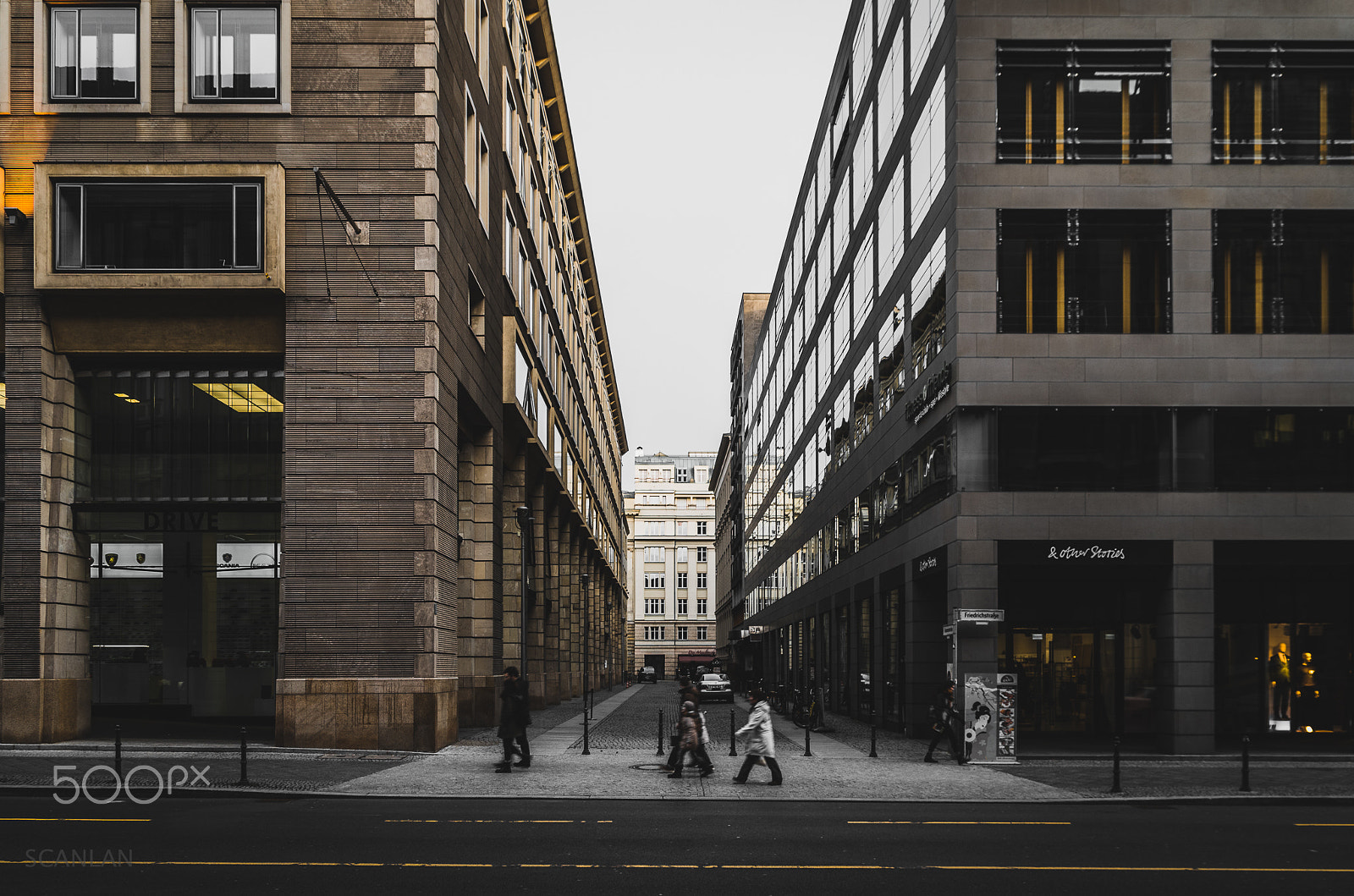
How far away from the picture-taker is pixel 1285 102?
27641mm

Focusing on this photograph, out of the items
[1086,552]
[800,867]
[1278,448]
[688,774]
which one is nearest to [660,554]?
[1086,552]

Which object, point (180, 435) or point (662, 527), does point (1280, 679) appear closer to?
point (180, 435)

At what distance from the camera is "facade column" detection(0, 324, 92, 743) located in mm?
25734

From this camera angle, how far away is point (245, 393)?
Result: 27828 mm

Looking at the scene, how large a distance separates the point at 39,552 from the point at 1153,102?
2653 cm

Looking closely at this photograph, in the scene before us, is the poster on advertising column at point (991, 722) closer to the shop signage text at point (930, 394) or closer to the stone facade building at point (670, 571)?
the shop signage text at point (930, 394)

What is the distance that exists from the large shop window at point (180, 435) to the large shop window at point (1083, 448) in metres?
16.6

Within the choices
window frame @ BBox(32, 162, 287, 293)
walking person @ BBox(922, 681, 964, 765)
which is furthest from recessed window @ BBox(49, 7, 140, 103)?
walking person @ BBox(922, 681, 964, 765)

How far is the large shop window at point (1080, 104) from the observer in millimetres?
27375

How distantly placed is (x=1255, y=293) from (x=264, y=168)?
2209 centimetres

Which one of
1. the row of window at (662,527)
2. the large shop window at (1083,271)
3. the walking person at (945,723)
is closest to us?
the walking person at (945,723)

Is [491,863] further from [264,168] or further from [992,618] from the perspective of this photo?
[264,168]

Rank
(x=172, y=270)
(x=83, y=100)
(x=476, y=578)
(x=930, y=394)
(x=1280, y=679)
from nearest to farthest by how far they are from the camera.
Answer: (x=172, y=270) → (x=83, y=100) → (x=1280, y=679) → (x=930, y=394) → (x=476, y=578)

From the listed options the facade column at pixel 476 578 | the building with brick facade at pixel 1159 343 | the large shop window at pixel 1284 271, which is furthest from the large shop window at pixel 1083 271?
the facade column at pixel 476 578
